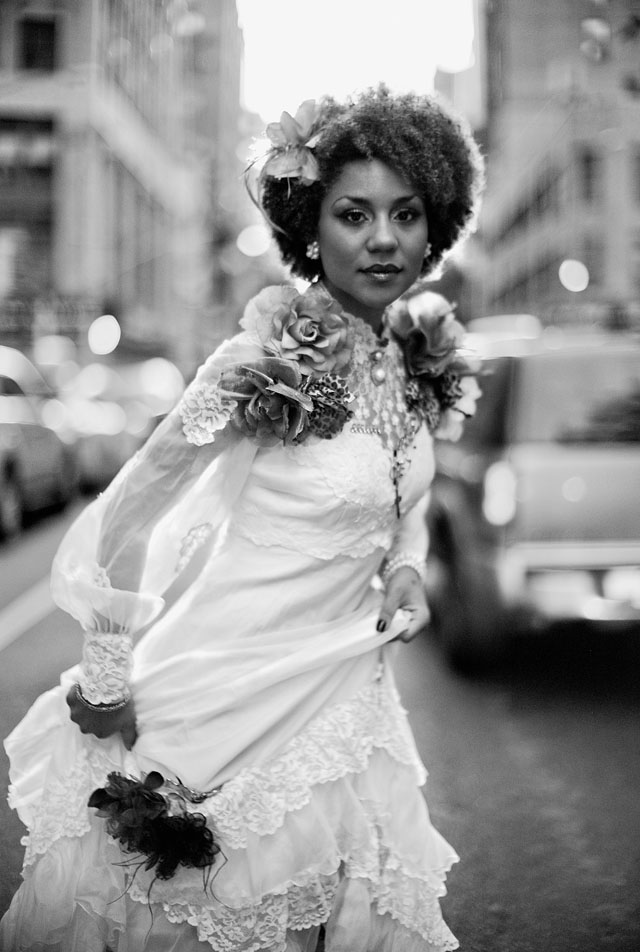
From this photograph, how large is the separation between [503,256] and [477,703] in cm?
7053

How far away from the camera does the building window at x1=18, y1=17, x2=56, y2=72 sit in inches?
1358

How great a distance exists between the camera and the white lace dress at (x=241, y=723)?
91.4 inches

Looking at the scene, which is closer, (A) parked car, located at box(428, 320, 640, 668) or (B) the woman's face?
(B) the woman's face

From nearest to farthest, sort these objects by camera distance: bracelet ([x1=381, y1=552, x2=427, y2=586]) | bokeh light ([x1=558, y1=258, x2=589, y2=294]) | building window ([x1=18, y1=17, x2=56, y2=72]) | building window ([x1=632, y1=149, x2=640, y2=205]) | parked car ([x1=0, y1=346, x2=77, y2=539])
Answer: bracelet ([x1=381, y1=552, x2=427, y2=586])
parked car ([x1=0, y1=346, x2=77, y2=539])
building window ([x1=18, y1=17, x2=56, y2=72])
building window ([x1=632, y1=149, x2=640, y2=205])
bokeh light ([x1=558, y1=258, x2=589, y2=294])

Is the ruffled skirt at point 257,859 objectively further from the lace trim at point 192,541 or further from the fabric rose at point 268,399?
the fabric rose at point 268,399

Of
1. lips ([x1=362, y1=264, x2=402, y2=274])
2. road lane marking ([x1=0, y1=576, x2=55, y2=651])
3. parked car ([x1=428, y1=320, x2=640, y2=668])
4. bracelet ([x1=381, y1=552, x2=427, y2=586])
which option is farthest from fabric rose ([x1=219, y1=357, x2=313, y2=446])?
road lane marking ([x1=0, y1=576, x2=55, y2=651])

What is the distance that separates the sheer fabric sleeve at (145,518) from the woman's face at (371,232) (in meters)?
0.28

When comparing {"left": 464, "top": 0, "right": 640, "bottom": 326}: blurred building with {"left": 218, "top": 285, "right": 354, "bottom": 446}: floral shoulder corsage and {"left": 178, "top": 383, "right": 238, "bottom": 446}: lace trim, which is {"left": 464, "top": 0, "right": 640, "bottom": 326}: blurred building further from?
{"left": 178, "top": 383, "right": 238, "bottom": 446}: lace trim

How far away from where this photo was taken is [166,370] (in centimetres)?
2134

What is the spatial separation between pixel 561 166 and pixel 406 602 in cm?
4901

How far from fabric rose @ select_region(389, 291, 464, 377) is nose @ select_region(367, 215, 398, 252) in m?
0.42

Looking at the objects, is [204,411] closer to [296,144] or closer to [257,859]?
[296,144]

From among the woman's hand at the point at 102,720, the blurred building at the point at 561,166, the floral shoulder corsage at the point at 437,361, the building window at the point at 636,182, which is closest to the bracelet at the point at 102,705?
the woman's hand at the point at 102,720

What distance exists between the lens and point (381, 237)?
96.6 inches
